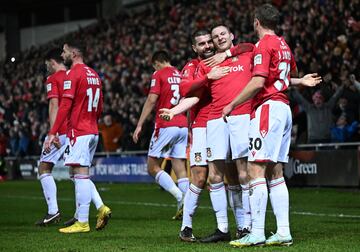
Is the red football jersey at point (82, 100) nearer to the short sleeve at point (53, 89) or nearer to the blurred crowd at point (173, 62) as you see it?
the short sleeve at point (53, 89)

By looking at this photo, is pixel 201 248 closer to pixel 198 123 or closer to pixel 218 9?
pixel 198 123

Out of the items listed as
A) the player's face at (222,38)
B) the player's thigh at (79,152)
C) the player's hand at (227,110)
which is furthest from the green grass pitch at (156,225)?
the player's face at (222,38)

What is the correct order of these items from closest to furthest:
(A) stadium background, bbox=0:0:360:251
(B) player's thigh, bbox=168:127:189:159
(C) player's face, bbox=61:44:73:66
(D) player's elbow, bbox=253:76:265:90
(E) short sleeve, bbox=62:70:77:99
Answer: (D) player's elbow, bbox=253:76:265:90 < (E) short sleeve, bbox=62:70:77:99 < (C) player's face, bbox=61:44:73:66 < (B) player's thigh, bbox=168:127:189:159 < (A) stadium background, bbox=0:0:360:251

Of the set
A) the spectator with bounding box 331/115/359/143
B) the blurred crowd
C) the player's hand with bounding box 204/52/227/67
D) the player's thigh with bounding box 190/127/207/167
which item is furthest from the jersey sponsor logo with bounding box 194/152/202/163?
the spectator with bounding box 331/115/359/143

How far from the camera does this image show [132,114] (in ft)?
86.5

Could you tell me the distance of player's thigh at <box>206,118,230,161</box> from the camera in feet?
29.9

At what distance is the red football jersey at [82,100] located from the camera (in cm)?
1101

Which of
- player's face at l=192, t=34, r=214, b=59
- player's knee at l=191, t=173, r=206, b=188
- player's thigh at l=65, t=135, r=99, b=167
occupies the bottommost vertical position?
player's knee at l=191, t=173, r=206, b=188

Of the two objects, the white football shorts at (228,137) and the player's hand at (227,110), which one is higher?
the player's hand at (227,110)

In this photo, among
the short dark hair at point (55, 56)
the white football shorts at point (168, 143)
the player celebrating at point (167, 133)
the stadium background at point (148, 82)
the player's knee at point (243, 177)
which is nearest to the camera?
the player's knee at point (243, 177)

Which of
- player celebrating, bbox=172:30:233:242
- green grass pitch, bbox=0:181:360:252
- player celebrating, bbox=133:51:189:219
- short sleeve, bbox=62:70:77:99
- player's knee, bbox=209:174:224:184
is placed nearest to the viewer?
green grass pitch, bbox=0:181:360:252

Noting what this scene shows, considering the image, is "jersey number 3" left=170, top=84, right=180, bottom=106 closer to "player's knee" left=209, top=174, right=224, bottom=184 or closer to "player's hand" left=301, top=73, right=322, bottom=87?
"player's knee" left=209, top=174, right=224, bottom=184

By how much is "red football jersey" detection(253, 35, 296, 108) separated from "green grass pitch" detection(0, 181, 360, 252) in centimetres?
152

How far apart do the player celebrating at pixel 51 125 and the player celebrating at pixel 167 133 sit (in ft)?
5.07
